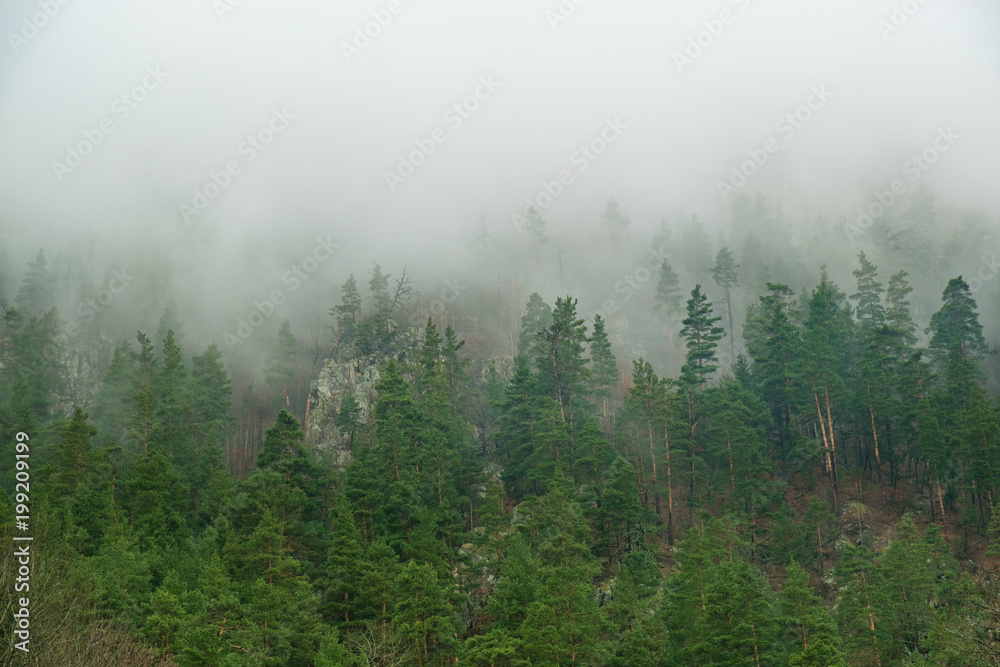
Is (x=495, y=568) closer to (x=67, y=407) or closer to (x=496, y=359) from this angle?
(x=496, y=359)

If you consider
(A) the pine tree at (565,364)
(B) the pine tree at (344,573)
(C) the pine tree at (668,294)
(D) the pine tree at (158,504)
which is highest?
(C) the pine tree at (668,294)

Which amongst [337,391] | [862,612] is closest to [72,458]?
[337,391]

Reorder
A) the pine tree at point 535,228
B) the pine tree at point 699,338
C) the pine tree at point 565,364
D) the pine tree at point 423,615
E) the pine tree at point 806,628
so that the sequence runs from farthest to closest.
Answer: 1. the pine tree at point 535,228
2. the pine tree at point 699,338
3. the pine tree at point 565,364
4. the pine tree at point 423,615
5. the pine tree at point 806,628

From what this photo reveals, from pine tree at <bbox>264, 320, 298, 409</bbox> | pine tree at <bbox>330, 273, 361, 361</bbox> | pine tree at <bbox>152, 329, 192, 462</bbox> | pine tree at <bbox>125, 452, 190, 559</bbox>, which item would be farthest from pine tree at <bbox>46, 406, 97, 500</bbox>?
Result: pine tree at <bbox>330, 273, 361, 361</bbox>

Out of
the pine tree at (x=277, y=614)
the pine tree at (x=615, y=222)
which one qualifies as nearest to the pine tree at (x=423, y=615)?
the pine tree at (x=277, y=614)

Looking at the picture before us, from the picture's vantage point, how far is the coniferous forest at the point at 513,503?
37188 mm

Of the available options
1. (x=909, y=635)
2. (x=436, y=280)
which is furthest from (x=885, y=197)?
(x=909, y=635)

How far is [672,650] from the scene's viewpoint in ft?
132

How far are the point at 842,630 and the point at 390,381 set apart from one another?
39.2 meters

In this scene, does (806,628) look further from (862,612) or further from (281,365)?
(281,365)

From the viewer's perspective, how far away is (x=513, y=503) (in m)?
64.9

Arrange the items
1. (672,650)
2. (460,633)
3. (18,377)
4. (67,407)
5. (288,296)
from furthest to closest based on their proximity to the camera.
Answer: (288,296), (67,407), (18,377), (460,633), (672,650)

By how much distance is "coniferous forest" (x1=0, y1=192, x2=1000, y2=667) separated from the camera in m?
37.2

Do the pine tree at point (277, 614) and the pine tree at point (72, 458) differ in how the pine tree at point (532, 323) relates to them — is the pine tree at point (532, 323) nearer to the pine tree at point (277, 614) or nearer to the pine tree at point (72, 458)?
the pine tree at point (72, 458)
